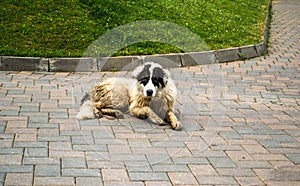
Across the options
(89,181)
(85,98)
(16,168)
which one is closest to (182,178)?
(89,181)

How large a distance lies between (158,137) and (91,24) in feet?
17.5

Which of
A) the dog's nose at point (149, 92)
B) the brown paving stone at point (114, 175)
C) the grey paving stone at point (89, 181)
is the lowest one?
the brown paving stone at point (114, 175)

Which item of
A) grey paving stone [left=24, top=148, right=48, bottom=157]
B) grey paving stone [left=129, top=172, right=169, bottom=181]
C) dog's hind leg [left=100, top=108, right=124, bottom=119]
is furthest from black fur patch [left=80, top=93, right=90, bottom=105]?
grey paving stone [left=129, top=172, right=169, bottom=181]

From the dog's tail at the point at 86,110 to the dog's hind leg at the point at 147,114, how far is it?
0.50 m

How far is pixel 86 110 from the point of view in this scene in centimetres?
637

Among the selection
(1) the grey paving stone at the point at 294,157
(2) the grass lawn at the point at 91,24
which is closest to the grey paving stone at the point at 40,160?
(1) the grey paving stone at the point at 294,157

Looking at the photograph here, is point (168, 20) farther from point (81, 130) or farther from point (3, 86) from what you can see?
point (81, 130)

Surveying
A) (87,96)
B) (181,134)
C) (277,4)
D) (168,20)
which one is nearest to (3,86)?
(87,96)

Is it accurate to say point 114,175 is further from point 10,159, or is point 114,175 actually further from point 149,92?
point 149,92

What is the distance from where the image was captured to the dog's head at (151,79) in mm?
5855

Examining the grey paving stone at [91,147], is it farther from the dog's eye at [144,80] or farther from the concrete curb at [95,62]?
the concrete curb at [95,62]

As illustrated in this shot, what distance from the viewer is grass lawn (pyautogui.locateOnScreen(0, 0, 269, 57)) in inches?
373

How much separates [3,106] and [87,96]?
1.02 m

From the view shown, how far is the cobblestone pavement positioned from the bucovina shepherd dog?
0.47 feet
